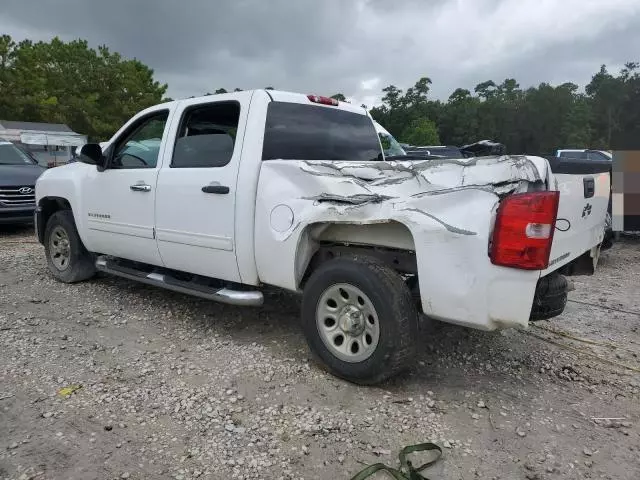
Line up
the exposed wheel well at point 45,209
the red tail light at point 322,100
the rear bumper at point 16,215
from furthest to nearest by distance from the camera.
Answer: the rear bumper at point 16,215, the exposed wheel well at point 45,209, the red tail light at point 322,100

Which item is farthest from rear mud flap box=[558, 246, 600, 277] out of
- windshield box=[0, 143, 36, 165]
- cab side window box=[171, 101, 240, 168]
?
windshield box=[0, 143, 36, 165]

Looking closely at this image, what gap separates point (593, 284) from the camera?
5977 millimetres

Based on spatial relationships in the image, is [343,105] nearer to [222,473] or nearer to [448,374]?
[448,374]

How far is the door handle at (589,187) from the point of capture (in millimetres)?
3188

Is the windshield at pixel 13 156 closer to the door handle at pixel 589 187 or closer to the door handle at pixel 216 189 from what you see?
the door handle at pixel 216 189

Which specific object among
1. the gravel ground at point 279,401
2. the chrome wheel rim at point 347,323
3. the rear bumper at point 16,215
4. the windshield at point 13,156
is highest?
the windshield at point 13,156

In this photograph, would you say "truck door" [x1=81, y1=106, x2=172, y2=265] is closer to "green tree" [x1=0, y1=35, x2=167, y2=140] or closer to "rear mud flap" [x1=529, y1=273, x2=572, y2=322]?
"rear mud flap" [x1=529, y1=273, x2=572, y2=322]

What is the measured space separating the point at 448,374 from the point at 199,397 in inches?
64.8

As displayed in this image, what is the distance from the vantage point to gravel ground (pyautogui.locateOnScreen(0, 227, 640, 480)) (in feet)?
8.16

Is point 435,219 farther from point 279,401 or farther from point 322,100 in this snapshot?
point 322,100

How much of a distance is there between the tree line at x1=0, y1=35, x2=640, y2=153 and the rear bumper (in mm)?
22791

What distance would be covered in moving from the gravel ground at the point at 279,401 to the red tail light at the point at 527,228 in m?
0.95

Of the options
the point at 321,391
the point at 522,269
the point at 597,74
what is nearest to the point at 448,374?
the point at 321,391

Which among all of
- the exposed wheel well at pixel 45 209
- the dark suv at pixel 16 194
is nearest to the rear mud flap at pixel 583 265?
the exposed wheel well at pixel 45 209
